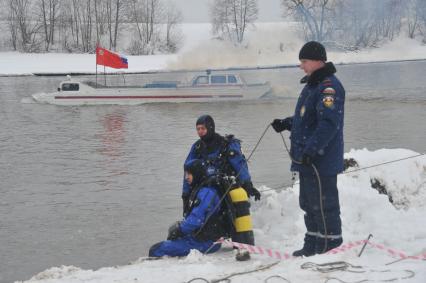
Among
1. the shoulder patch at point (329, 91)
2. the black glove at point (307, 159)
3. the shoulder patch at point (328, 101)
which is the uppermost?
the shoulder patch at point (329, 91)

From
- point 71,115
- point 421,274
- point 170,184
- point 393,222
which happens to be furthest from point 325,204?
point 71,115

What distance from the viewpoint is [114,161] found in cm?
1364

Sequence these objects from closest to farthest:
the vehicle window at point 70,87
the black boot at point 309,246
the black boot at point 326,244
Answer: the black boot at point 326,244
the black boot at point 309,246
the vehicle window at point 70,87

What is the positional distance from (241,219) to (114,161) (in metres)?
8.18

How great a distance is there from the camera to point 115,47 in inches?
2665

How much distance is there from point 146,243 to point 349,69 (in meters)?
40.0

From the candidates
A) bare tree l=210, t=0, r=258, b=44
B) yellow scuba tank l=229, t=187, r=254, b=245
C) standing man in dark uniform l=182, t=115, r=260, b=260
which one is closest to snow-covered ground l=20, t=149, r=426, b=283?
yellow scuba tank l=229, t=187, r=254, b=245

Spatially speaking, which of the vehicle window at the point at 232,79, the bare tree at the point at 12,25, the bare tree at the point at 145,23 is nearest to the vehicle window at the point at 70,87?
the vehicle window at the point at 232,79

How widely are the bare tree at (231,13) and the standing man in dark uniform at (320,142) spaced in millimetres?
42115

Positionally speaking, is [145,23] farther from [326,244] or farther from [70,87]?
[326,244]

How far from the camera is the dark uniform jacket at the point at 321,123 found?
Answer: 4695 mm

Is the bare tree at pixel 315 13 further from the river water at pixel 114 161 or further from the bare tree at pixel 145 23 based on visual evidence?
the bare tree at pixel 145 23

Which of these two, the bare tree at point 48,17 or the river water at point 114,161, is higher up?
the bare tree at point 48,17

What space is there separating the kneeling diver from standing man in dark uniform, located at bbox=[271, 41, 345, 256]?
1122 millimetres
